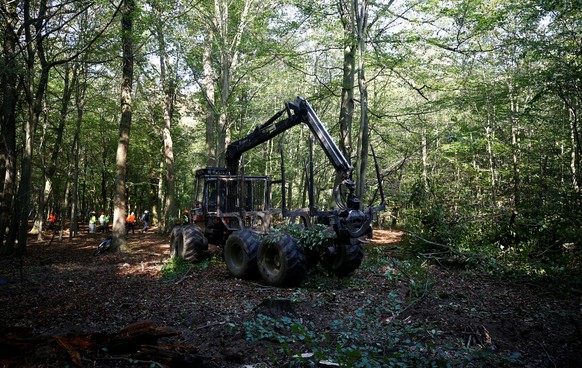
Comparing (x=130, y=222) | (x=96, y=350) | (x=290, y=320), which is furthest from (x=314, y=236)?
(x=130, y=222)

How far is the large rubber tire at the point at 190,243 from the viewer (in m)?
10.8

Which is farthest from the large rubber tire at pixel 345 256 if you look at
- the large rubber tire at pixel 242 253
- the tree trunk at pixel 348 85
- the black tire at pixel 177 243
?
the black tire at pixel 177 243

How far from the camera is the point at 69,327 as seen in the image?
5164mm

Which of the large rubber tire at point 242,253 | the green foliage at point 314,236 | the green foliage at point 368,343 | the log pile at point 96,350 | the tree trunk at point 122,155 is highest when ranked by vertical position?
the tree trunk at point 122,155

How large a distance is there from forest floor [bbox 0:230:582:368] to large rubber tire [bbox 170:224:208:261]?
1462 millimetres

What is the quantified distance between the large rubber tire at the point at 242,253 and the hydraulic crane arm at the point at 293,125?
9.26ft

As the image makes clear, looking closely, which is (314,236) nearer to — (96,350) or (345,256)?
(345,256)

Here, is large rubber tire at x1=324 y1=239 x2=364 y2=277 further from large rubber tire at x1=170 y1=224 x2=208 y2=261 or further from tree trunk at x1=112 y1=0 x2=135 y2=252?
tree trunk at x1=112 y1=0 x2=135 y2=252

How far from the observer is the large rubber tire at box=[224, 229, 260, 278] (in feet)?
28.8

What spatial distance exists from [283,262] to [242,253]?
175 cm

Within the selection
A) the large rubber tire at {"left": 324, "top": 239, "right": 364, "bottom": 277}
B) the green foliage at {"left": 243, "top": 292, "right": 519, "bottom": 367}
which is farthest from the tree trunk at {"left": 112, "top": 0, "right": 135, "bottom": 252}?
the green foliage at {"left": 243, "top": 292, "right": 519, "bottom": 367}

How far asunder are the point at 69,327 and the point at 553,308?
7.89 meters

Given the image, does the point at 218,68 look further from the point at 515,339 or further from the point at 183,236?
the point at 515,339

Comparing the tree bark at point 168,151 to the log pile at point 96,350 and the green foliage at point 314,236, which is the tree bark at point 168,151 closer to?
A: the green foliage at point 314,236
